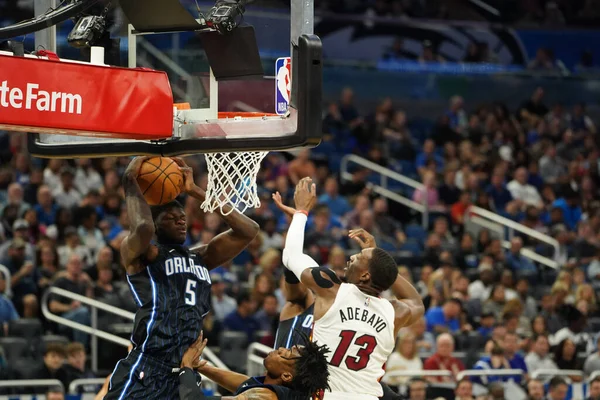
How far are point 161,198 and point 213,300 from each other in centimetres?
549

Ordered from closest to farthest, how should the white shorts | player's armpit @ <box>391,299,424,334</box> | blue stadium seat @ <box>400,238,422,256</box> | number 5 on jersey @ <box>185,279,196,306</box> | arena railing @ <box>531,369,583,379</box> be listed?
number 5 on jersey @ <box>185,279,196,306</box> → the white shorts → player's armpit @ <box>391,299,424,334</box> → arena railing @ <box>531,369,583,379</box> → blue stadium seat @ <box>400,238,422,256</box>

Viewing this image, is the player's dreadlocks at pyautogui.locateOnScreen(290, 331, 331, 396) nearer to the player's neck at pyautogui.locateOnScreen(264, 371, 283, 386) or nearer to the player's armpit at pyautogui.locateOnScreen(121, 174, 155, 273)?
the player's neck at pyautogui.locateOnScreen(264, 371, 283, 386)

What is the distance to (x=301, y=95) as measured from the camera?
588cm

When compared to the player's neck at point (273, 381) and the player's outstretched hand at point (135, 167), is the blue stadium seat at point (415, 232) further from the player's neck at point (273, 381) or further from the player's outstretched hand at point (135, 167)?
the player's outstretched hand at point (135, 167)

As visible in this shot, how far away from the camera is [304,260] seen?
682 centimetres

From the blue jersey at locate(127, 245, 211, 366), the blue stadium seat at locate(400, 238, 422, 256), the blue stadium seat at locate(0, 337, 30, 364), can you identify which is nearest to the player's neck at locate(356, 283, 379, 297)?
the blue jersey at locate(127, 245, 211, 366)

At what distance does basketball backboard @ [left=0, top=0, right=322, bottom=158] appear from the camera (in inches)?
234

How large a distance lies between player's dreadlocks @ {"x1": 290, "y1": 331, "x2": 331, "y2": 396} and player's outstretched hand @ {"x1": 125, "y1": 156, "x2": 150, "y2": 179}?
132 cm

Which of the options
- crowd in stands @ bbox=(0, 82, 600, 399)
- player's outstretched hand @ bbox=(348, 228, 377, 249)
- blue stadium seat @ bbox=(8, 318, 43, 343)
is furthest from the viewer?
crowd in stands @ bbox=(0, 82, 600, 399)

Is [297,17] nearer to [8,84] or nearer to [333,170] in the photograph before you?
[8,84]

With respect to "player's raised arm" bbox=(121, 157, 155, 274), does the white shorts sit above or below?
below

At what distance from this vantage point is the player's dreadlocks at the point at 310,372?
638 cm

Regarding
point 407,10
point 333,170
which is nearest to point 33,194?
point 333,170

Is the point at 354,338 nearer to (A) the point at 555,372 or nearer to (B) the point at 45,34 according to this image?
(B) the point at 45,34
